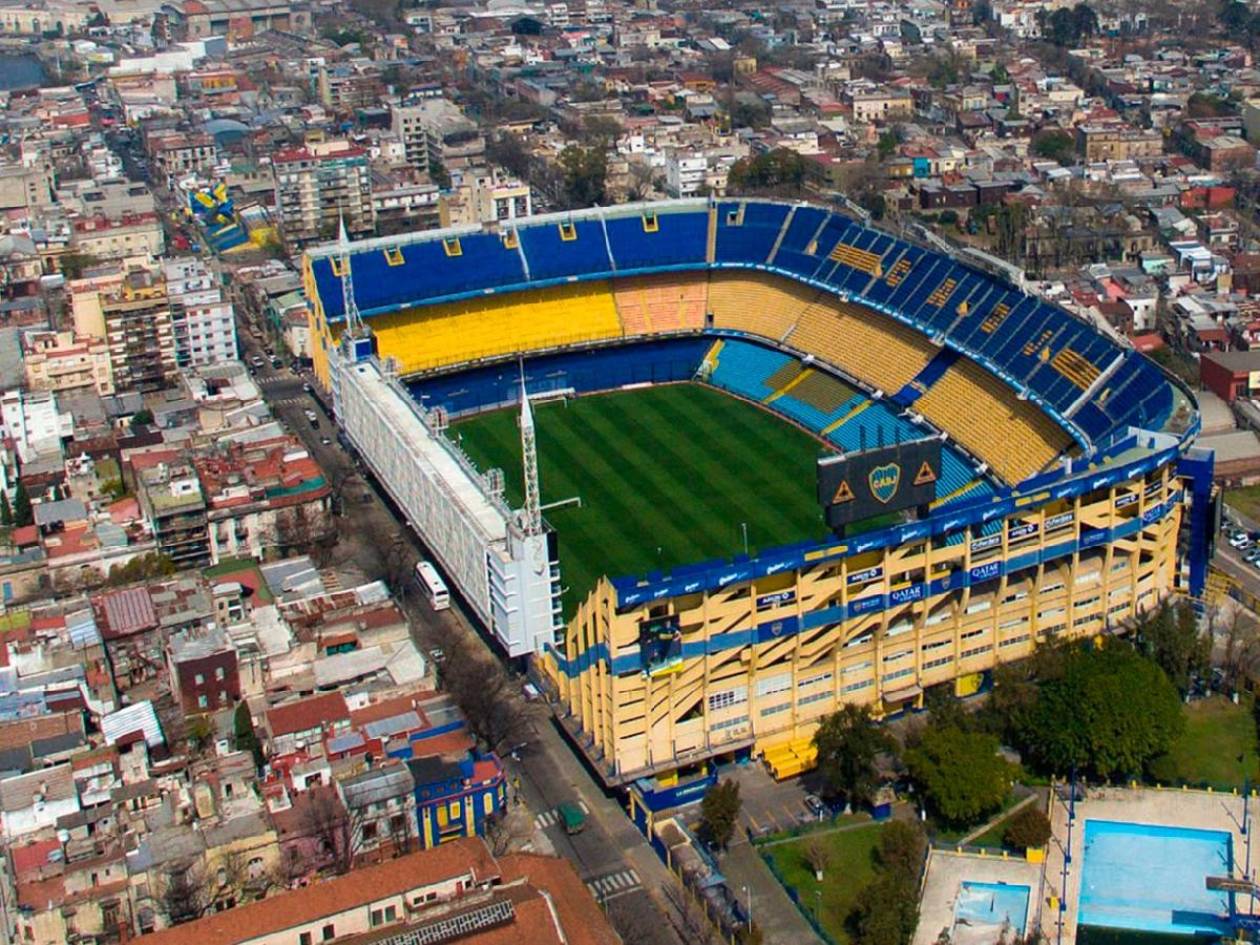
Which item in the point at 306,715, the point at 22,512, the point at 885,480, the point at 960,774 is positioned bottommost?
the point at 22,512

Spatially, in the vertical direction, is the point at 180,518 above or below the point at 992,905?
above

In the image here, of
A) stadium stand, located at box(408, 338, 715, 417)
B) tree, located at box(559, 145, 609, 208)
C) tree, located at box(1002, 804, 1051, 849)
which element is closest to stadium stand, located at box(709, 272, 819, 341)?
stadium stand, located at box(408, 338, 715, 417)

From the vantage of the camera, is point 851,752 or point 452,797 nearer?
point 452,797

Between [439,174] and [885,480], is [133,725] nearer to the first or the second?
[885,480]

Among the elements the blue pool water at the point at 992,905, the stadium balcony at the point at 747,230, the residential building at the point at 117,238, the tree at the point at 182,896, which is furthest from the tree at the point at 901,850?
the residential building at the point at 117,238

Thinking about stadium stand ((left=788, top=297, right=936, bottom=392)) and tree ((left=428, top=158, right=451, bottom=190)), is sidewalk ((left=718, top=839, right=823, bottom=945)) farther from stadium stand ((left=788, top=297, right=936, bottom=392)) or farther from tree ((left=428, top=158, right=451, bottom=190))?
tree ((left=428, top=158, right=451, bottom=190))

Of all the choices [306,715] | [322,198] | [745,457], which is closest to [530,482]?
[306,715]

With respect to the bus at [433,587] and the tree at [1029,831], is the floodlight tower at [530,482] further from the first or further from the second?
the tree at [1029,831]

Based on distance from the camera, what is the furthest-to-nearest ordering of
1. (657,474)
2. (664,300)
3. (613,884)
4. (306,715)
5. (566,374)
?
(664,300), (566,374), (657,474), (306,715), (613,884)
